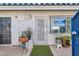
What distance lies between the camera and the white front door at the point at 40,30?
54.6 ft

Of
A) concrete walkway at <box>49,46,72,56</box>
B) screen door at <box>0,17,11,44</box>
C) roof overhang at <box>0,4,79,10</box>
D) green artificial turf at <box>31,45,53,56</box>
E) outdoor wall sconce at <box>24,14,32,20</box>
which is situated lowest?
concrete walkway at <box>49,46,72,56</box>

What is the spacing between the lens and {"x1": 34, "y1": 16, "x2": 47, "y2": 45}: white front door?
16641 mm

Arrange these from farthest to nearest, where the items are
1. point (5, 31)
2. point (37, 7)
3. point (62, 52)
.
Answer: point (5, 31)
point (37, 7)
point (62, 52)

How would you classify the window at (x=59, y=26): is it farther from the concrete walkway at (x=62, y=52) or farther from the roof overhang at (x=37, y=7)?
the concrete walkway at (x=62, y=52)

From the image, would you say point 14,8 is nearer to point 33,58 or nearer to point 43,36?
point 43,36

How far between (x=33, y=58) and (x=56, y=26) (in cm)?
1476

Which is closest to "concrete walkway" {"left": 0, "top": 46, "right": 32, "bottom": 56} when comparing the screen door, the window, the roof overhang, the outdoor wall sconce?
the screen door

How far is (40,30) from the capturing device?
16.8m

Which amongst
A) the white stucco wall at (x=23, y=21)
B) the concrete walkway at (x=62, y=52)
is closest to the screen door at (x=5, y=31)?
the white stucco wall at (x=23, y=21)

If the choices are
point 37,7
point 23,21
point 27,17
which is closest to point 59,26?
point 37,7

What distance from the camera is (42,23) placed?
16.8 metres

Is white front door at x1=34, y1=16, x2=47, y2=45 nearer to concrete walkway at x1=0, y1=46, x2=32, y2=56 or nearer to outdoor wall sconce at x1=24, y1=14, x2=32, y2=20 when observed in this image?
outdoor wall sconce at x1=24, y1=14, x2=32, y2=20

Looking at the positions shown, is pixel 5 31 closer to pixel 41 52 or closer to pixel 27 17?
pixel 27 17

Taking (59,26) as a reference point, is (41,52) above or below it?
below
